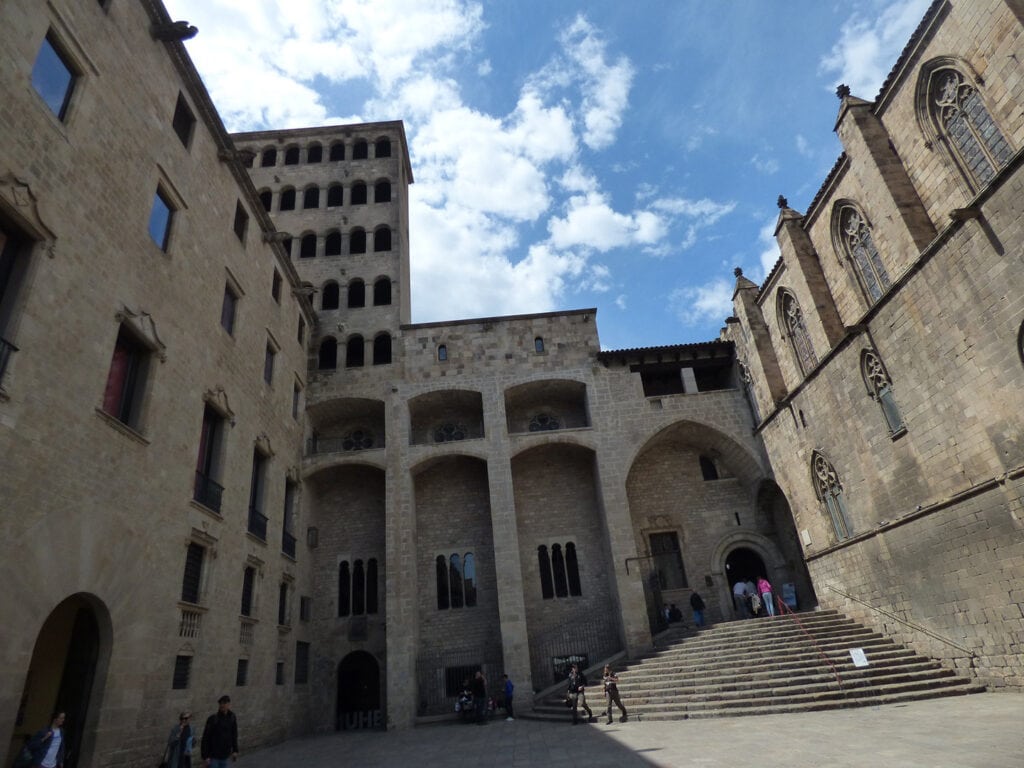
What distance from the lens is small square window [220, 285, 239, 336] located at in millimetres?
15070

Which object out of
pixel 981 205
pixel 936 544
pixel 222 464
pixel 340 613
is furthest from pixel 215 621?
pixel 981 205

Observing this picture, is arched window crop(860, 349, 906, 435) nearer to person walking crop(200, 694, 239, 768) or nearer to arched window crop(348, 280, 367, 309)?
person walking crop(200, 694, 239, 768)

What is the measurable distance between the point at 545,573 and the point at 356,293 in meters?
13.7

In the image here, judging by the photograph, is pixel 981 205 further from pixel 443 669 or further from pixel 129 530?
pixel 443 669

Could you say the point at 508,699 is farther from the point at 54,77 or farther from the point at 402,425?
the point at 54,77

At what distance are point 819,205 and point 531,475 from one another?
42.6 ft

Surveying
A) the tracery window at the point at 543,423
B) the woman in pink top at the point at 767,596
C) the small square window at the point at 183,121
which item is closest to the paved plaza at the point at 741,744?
the woman in pink top at the point at 767,596

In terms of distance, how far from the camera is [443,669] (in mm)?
18844

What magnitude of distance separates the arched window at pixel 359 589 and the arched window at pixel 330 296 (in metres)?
10.6

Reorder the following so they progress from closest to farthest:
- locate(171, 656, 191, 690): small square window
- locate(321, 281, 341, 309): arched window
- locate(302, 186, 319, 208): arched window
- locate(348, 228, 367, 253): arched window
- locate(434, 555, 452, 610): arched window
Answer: locate(171, 656, 191, 690): small square window → locate(434, 555, 452, 610): arched window → locate(321, 281, 341, 309): arched window → locate(348, 228, 367, 253): arched window → locate(302, 186, 319, 208): arched window

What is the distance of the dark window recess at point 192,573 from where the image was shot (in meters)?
12.0

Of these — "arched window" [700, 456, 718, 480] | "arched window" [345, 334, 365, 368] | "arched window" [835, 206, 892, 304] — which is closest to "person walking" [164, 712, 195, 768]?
"arched window" [345, 334, 365, 368]

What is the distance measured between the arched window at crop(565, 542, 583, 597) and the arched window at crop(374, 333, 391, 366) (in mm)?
10028

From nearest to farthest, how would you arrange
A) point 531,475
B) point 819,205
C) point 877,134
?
1. point 877,134
2. point 819,205
3. point 531,475
